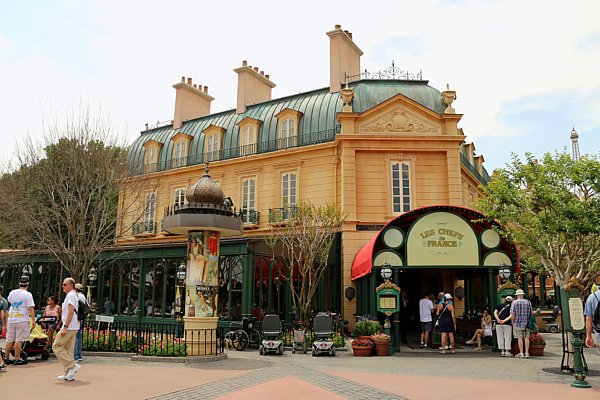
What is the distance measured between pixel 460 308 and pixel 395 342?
766cm

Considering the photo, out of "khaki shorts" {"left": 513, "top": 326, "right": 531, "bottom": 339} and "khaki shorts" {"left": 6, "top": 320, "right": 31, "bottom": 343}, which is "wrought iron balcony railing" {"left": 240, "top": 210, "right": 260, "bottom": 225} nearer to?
"khaki shorts" {"left": 513, "top": 326, "right": 531, "bottom": 339}

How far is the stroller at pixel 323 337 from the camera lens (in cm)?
1397

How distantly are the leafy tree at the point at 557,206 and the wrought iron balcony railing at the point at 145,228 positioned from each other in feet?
60.9

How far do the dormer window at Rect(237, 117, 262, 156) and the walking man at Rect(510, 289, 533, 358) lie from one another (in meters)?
14.9

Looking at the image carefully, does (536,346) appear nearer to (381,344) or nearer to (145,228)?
(381,344)

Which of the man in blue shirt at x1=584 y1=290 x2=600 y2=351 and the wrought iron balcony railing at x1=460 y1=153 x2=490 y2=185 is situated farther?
the wrought iron balcony railing at x1=460 y1=153 x2=490 y2=185

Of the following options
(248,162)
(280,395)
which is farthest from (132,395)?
(248,162)

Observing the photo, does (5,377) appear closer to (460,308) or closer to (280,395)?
(280,395)

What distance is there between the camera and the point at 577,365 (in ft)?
30.5

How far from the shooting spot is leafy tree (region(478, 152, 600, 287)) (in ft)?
39.4

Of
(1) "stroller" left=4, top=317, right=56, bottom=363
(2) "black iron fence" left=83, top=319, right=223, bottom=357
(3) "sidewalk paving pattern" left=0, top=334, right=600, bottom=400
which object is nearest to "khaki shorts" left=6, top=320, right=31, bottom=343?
(3) "sidewalk paving pattern" left=0, top=334, right=600, bottom=400

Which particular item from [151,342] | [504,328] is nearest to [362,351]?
[504,328]

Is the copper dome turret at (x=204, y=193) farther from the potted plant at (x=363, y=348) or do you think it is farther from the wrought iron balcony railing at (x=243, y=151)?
the wrought iron balcony railing at (x=243, y=151)

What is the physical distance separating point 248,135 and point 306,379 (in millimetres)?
17314
